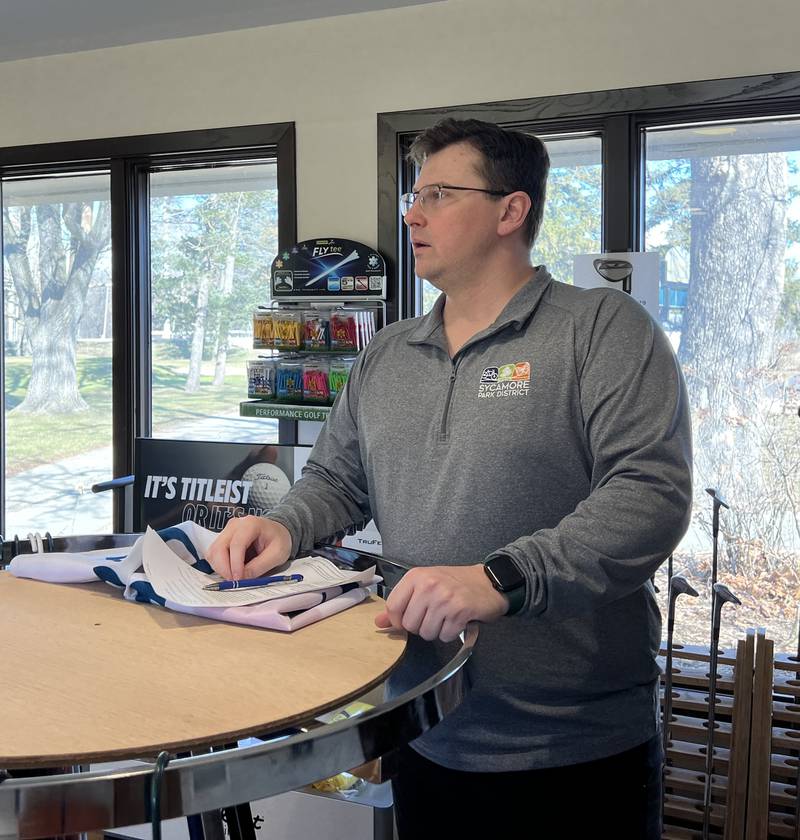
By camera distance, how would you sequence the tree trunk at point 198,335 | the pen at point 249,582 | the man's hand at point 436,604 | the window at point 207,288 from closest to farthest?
1. the man's hand at point 436,604
2. the pen at point 249,582
3. the window at point 207,288
4. the tree trunk at point 198,335

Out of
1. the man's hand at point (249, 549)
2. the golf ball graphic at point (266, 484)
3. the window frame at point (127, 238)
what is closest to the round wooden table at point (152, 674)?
the man's hand at point (249, 549)

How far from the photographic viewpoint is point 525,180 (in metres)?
1.59

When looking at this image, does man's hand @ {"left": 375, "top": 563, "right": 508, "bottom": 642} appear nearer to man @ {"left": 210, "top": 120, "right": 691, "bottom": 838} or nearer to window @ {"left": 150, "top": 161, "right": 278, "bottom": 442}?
man @ {"left": 210, "top": 120, "right": 691, "bottom": 838}

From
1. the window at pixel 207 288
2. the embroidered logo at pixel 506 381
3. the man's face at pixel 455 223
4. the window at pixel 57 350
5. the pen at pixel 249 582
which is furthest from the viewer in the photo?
the window at pixel 57 350

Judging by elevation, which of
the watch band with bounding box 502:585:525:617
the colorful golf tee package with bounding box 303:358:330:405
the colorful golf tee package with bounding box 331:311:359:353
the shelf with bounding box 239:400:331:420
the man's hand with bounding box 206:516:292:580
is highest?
the colorful golf tee package with bounding box 331:311:359:353

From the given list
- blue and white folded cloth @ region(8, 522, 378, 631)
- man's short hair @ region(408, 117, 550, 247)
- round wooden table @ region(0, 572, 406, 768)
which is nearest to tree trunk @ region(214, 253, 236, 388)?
man's short hair @ region(408, 117, 550, 247)

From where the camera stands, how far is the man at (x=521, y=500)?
1.16m

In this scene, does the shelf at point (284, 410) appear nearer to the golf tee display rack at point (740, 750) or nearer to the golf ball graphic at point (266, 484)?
the golf ball graphic at point (266, 484)

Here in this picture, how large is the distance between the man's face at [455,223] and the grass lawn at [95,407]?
2.46 m

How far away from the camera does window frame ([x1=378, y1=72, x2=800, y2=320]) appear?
296cm

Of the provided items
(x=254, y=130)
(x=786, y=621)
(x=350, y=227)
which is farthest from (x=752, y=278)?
(x=254, y=130)

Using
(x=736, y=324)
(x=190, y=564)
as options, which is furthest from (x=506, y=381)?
(x=736, y=324)

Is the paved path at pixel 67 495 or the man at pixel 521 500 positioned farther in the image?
the paved path at pixel 67 495

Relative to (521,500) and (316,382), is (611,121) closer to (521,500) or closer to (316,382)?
(316,382)
